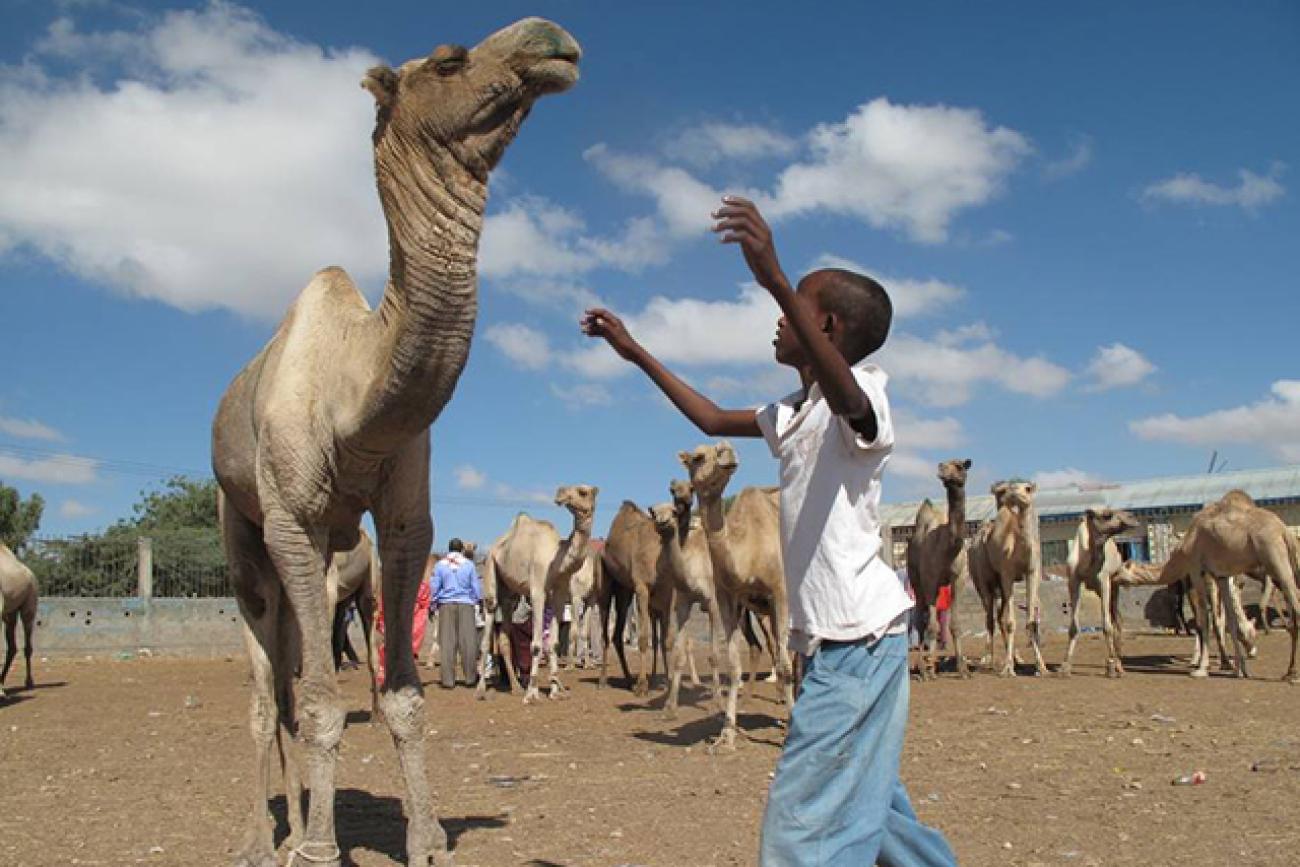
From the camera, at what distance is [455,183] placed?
409 cm

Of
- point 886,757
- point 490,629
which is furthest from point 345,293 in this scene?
point 490,629

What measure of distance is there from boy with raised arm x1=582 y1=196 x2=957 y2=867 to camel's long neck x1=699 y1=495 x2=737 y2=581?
6.65 m

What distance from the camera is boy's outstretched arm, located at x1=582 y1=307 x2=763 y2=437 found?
3615 millimetres

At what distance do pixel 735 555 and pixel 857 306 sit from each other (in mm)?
7212

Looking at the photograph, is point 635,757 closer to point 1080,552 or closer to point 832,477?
point 832,477

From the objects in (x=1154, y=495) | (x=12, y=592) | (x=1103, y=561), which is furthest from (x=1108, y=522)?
(x=1154, y=495)

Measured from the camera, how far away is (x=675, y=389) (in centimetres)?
378

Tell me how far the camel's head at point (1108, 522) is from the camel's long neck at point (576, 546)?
7.20 m

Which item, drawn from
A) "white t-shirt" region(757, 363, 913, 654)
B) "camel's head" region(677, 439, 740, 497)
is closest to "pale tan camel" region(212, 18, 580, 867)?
"white t-shirt" region(757, 363, 913, 654)

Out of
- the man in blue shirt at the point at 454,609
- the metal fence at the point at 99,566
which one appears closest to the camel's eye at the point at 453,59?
the man in blue shirt at the point at 454,609

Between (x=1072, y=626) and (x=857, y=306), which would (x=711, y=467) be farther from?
(x=1072, y=626)

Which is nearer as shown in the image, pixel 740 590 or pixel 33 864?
pixel 33 864

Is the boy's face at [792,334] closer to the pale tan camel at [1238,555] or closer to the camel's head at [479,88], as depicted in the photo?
the camel's head at [479,88]

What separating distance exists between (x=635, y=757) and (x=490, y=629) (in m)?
7.33
